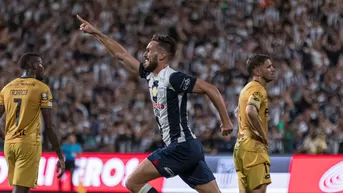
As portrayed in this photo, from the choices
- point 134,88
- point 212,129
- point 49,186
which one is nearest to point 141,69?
point 49,186

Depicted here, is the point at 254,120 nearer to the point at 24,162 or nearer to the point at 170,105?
the point at 170,105

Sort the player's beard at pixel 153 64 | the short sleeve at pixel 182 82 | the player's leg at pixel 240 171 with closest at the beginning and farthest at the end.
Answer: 1. the short sleeve at pixel 182 82
2. the player's beard at pixel 153 64
3. the player's leg at pixel 240 171

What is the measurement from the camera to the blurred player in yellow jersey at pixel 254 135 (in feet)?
36.4

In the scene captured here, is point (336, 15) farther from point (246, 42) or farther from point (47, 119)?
point (47, 119)

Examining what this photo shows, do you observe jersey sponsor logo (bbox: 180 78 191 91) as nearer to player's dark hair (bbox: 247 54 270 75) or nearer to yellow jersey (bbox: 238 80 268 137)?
yellow jersey (bbox: 238 80 268 137)

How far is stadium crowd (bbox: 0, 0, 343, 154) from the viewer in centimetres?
2017

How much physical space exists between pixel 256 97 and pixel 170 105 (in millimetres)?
1932

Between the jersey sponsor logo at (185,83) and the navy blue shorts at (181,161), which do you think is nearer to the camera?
the jersey sponsor logo at (185,83)

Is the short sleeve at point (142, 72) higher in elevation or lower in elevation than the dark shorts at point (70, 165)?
higher

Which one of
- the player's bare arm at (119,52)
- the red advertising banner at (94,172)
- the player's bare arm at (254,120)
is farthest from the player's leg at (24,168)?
the red advertising banner at (94,172)

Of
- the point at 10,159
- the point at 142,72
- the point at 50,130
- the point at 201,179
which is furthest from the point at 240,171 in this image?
the point at 10,159

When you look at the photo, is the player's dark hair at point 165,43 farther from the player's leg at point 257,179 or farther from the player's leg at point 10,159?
the player's leg at point 10,159

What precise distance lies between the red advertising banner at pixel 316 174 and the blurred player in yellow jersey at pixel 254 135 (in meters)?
5.04

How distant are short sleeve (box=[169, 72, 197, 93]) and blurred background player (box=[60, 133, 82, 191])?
31.8 ft
